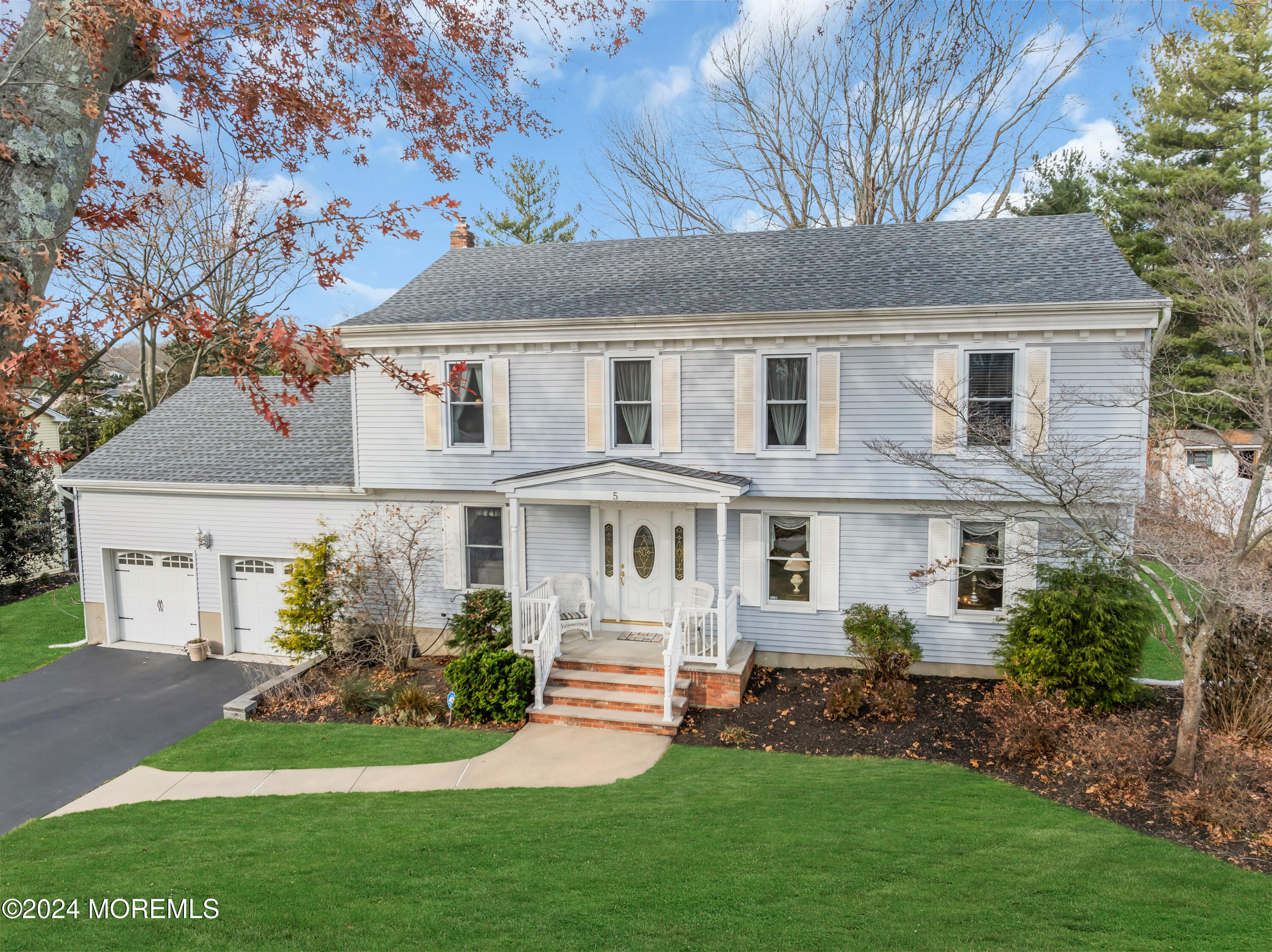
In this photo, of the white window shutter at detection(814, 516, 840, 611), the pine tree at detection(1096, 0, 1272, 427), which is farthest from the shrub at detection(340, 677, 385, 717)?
the pine tree at detection(1096, 0, 1272, 427)

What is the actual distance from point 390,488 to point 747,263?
26.4 feet

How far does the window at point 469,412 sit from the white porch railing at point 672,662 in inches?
194

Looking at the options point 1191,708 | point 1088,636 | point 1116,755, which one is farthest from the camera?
point 1088,636

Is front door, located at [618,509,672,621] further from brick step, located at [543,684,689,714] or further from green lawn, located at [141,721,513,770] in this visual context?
green lawn, located at [141,721,513,770]

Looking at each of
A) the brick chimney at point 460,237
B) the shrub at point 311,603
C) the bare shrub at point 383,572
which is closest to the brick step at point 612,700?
the bare shrub at point 383,572

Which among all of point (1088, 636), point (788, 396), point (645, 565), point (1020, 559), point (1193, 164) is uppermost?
point (1193, 164)

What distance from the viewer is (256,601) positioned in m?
14.8

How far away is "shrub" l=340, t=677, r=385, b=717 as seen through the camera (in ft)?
37.6

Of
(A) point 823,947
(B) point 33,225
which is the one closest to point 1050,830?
(A) point 823,947

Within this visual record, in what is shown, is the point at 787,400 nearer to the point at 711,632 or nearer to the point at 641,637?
the point at 711,632

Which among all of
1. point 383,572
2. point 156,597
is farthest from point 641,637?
point 156,597

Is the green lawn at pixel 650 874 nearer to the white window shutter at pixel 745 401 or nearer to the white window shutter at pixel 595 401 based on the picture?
the white window shutter at pixel 745 401

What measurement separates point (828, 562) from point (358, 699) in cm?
793

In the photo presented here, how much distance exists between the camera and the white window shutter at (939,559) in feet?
38.4
